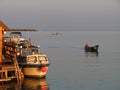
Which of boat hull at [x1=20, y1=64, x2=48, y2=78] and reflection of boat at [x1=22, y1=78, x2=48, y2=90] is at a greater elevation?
boat hull at [x1=20, y1=64, x2=48, y2=78]

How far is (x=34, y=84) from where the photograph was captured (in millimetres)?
47625

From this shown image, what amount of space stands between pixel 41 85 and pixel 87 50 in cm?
5541

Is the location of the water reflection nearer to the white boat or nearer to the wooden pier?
the wooden pier

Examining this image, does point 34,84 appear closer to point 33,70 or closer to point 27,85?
point 27,85

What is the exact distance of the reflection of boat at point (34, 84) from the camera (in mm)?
45547

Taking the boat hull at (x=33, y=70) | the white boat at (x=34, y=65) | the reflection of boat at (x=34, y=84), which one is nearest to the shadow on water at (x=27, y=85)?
the reflection of boat at (x=34, y=84)

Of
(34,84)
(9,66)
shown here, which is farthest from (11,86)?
(34,84)

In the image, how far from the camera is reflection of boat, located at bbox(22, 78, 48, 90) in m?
45.5

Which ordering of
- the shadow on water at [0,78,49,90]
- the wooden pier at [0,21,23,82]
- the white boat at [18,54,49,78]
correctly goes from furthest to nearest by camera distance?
the white boat at [18,54,49,78] < the wooden pier at [0,21,23,82] < the shadow on water at [0,78,49,90]

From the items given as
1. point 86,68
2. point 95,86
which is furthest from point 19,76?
point 86,68

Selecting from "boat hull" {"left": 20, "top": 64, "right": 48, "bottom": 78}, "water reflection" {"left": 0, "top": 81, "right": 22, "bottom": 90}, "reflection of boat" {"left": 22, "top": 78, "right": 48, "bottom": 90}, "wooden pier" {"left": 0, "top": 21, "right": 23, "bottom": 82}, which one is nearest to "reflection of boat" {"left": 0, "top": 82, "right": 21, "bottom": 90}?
"water reflection" {"left": 0, "top": 81, "right": 22, "bottom": 90}

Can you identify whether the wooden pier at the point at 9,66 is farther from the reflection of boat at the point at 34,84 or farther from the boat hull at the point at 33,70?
the boat hull at the point at 33,70

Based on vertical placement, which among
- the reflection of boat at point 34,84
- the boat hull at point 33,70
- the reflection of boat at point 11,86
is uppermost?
the boat hull at point 33,70

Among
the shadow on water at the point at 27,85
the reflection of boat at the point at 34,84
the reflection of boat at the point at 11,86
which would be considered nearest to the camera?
the reflection of boat at the point at 11,86
